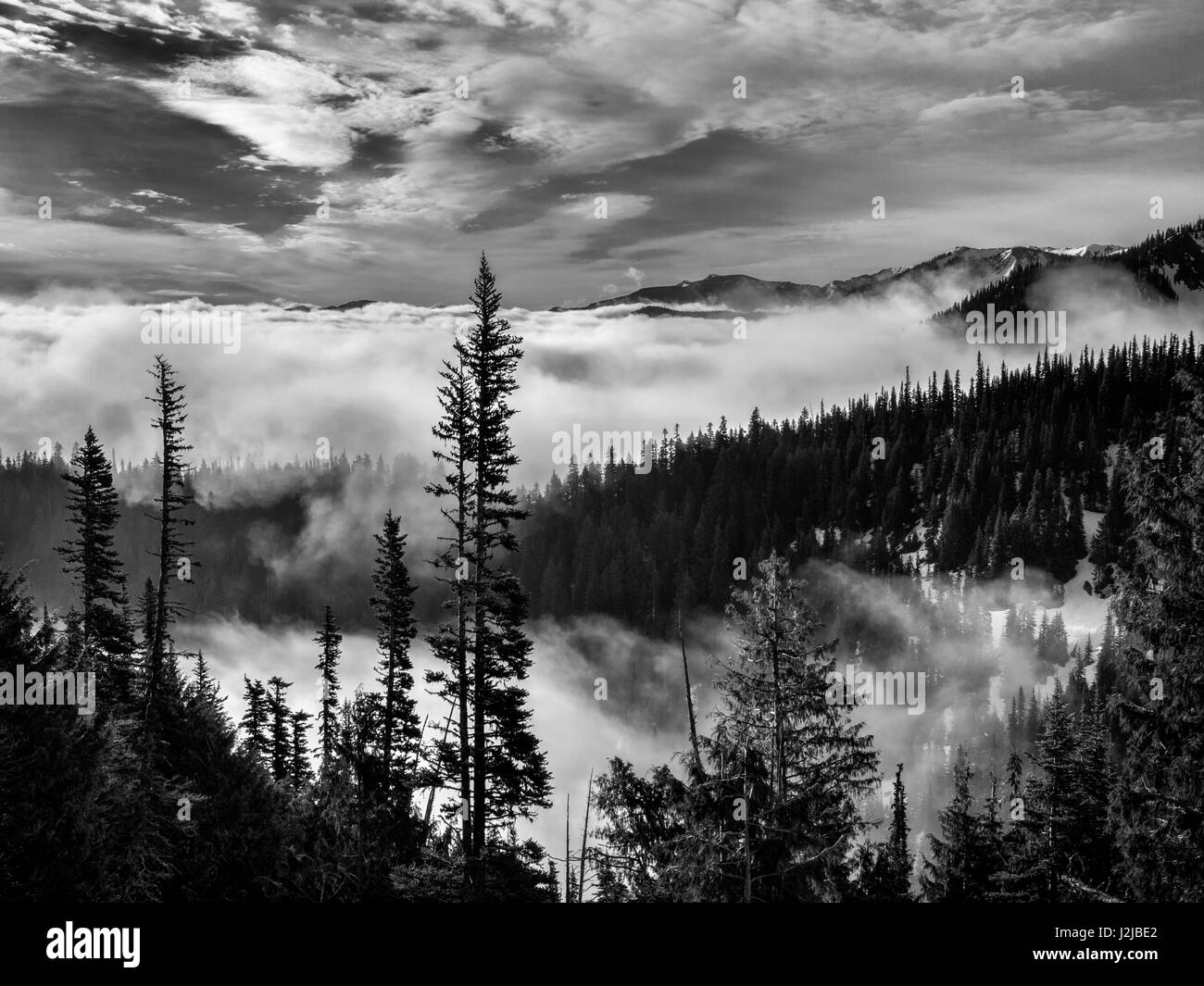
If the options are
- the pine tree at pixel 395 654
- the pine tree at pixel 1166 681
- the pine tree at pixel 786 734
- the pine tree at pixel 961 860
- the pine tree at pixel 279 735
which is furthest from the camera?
the pine tree at pixel 279 735

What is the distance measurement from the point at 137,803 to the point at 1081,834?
3059 centimetres

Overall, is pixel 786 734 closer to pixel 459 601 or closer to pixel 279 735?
pixel 459 601

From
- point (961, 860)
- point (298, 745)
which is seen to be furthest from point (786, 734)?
point (298, 745)

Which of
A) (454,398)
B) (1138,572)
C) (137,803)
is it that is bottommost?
(137,803)

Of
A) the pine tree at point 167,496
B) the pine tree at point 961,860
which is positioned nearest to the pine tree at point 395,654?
the pine tree at point 167,496

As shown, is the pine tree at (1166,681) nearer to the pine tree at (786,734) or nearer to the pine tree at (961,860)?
the pine tree at (786,734)

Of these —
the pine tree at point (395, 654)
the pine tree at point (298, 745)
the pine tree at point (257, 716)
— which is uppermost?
the pine tree at point (395, 654)

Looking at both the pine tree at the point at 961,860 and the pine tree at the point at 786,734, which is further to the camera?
the pine tree at the point at 961,860

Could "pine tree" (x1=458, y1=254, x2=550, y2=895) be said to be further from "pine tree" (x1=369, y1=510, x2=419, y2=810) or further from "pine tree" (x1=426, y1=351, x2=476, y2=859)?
"pine tree" (x1=369, y1=510, x2=419, y2=810)
